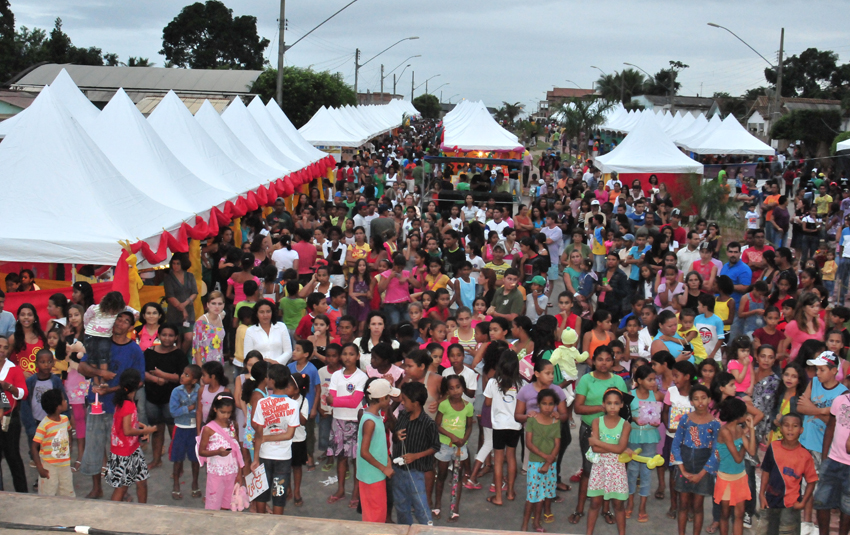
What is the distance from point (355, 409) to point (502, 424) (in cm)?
121

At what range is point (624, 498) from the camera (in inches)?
227

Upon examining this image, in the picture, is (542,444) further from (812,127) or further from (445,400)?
(812,127)

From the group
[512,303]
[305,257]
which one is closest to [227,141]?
[305,257]

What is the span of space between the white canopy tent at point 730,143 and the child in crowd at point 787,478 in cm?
2524

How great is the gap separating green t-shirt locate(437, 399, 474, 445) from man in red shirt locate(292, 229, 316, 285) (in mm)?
5052

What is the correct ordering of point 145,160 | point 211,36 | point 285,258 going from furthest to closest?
point 211,36 → point 145,160 → point 285,258

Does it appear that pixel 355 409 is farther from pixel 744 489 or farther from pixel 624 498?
pixel 744 489

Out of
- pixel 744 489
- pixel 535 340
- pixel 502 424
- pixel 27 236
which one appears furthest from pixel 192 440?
pixel 744 489

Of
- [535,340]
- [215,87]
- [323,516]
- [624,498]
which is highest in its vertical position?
[215,87]

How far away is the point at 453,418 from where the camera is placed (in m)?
6.11

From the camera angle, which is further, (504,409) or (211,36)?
(211,36)

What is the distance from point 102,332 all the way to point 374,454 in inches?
116

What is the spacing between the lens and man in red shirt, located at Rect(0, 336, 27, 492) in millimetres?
6117

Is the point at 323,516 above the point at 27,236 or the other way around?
the other way around
